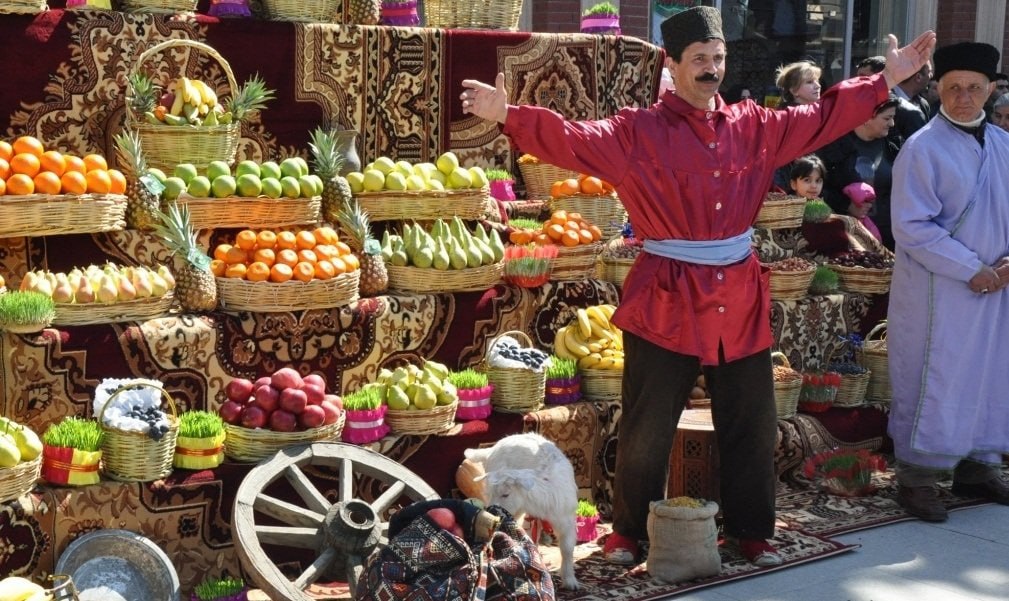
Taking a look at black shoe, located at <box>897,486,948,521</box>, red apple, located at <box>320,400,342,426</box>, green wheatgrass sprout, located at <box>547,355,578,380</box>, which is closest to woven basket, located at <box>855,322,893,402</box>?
black shoe, located at <box>897,486,948,521</box>

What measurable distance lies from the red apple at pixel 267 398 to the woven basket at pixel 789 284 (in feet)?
10.1

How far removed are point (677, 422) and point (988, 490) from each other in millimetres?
1916

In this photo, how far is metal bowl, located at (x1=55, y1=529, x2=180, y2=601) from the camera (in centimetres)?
452

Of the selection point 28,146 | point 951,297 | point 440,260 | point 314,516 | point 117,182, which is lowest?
point 314,516

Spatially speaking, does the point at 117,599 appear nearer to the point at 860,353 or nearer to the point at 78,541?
the point at 78,541

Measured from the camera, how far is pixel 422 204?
248 inches

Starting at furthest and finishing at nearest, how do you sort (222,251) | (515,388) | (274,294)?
(515,388), (222,251), (274,294)

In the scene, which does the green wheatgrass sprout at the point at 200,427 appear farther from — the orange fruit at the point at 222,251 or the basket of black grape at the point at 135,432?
the orange fruit at the point at 222,251

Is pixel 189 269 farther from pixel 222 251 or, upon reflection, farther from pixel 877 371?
pixel 877 371

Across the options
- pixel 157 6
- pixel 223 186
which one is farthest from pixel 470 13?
pixel 223 186

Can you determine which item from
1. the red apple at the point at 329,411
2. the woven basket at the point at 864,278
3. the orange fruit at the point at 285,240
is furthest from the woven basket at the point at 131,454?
the woven basket at the point at 864,278

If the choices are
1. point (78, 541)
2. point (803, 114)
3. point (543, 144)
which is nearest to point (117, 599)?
point (78, 541)

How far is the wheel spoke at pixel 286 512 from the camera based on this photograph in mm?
4770

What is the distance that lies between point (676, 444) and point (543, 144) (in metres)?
1.58
